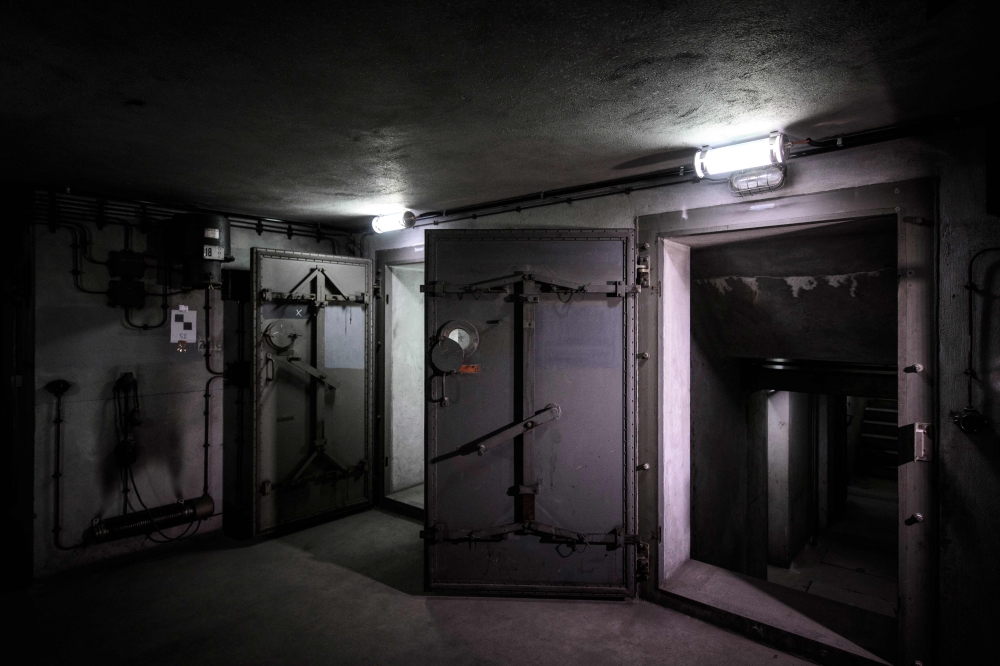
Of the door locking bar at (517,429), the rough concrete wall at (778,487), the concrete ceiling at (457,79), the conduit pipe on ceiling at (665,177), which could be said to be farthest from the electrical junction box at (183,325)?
the rough concrete wall at (778,487)

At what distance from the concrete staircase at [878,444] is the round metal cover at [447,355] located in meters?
9.44

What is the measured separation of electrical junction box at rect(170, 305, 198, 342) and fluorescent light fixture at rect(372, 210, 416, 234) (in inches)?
71.2

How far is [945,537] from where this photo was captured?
8.71 ft

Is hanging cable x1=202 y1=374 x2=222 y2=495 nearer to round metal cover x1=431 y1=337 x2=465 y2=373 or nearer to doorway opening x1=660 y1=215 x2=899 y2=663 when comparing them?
round metal cover x1=431 y1=337 x2=465 y2=373

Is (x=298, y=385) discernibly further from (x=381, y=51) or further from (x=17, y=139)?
(x=381, y=51)

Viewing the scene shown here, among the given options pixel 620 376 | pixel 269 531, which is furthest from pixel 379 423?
pixel 620 376

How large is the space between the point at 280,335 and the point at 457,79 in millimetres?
3336

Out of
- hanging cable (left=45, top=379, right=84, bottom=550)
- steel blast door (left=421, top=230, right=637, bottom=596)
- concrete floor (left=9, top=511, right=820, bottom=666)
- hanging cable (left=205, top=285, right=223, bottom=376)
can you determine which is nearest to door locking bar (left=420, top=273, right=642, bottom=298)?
steel blast door (left=421, top=230, right=637, bottom=596)

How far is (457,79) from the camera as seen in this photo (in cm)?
221

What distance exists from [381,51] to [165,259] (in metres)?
3.63

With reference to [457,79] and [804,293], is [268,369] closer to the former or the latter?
[457,79]

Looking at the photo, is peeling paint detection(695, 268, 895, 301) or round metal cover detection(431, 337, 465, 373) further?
peeling paint detection(695, 268, 895, 301)

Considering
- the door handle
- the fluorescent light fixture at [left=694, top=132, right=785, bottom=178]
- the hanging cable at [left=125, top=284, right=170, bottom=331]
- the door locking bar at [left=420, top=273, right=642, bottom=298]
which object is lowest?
the door handle

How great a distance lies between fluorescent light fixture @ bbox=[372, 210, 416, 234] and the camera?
4711mm
